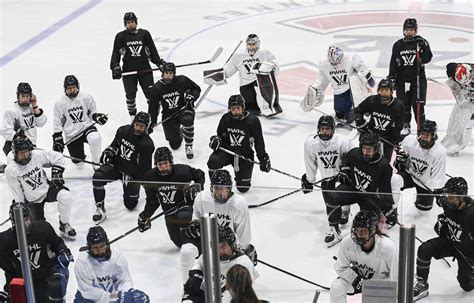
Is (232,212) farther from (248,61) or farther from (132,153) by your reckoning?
(248,61)

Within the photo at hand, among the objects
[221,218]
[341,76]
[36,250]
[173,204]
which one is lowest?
[36,250]

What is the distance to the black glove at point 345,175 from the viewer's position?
19.0 ft

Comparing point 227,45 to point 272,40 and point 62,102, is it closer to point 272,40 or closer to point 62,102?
point 272,40

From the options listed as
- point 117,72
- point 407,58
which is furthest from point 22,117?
point 407,58

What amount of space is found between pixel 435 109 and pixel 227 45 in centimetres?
311

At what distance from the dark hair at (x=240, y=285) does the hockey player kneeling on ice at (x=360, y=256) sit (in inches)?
23.8

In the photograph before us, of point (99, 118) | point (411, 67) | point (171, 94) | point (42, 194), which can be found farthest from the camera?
point (411, 67)

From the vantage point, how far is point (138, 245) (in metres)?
4.71

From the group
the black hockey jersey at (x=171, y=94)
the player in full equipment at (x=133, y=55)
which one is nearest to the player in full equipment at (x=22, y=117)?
the black hockey jersey at (x=171, y=94)

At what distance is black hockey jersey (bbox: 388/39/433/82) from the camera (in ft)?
25.5

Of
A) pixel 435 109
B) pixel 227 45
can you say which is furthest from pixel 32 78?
pixel 435 109

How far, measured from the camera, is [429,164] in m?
6.14

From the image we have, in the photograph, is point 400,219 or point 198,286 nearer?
point 400,219

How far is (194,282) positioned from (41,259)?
77cm
